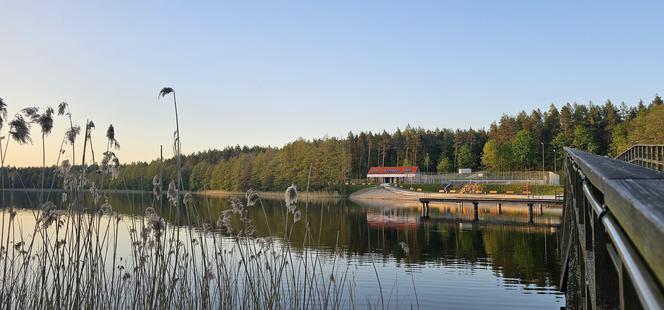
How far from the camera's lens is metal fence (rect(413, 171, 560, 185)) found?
62856mm

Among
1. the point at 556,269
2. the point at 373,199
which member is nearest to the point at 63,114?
the point at 556,269

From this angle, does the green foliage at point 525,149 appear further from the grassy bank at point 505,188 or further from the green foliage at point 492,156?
the grassy bank at point 505,188

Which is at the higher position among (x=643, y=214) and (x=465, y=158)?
(x=465, y=158)

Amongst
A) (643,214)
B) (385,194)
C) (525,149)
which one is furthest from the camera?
(525,149)

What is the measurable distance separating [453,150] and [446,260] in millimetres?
86667

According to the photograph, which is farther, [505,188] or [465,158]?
[465,158]

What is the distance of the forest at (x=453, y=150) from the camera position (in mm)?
78312

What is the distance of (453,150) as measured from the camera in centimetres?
10431

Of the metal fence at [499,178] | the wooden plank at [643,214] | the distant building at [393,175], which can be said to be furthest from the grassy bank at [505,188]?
the wooden plank at [643,214]

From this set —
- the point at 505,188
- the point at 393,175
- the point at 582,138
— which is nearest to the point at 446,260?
the point at 505,188

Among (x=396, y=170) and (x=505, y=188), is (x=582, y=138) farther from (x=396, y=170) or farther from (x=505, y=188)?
(x=396, y=170)

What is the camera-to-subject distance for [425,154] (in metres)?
104

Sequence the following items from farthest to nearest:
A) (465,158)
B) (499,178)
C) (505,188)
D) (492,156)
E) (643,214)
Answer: (465,158), (492,156), (499,178), (505,188), (643,214)

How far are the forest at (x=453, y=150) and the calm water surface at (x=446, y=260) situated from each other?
40985mm
